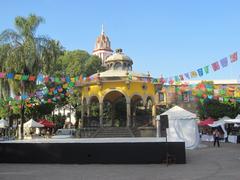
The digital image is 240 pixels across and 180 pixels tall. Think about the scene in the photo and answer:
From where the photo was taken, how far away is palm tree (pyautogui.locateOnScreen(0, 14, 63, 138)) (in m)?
29.2

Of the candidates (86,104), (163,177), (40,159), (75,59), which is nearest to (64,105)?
(75,59)

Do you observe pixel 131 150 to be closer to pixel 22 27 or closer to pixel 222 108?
pixel 22 27

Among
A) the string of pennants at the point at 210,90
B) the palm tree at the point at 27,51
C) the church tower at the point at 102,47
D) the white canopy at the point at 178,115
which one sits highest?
the church tower at the point at 102,47

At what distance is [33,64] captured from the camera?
29.5 meters

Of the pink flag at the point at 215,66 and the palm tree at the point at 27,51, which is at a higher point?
the palm tree at the point at 27,51

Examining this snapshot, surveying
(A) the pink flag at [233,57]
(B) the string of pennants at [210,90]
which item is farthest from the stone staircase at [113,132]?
(A) the pink flag at [233,57]

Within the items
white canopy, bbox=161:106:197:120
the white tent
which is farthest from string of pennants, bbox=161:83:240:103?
the white tent

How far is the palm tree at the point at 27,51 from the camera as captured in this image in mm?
29172

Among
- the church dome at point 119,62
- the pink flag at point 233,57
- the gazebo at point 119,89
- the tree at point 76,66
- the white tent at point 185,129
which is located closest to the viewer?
the pink flag at point 233,57

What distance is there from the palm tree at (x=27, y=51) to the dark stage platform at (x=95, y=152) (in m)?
12.8

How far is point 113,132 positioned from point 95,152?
48.0 feet

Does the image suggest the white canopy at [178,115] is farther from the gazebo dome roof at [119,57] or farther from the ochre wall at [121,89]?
the gazebo dome roof at [119,57]

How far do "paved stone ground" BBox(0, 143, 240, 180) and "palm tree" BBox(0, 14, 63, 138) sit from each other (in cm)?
1409

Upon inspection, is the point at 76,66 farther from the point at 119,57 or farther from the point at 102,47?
the point at 102,47
